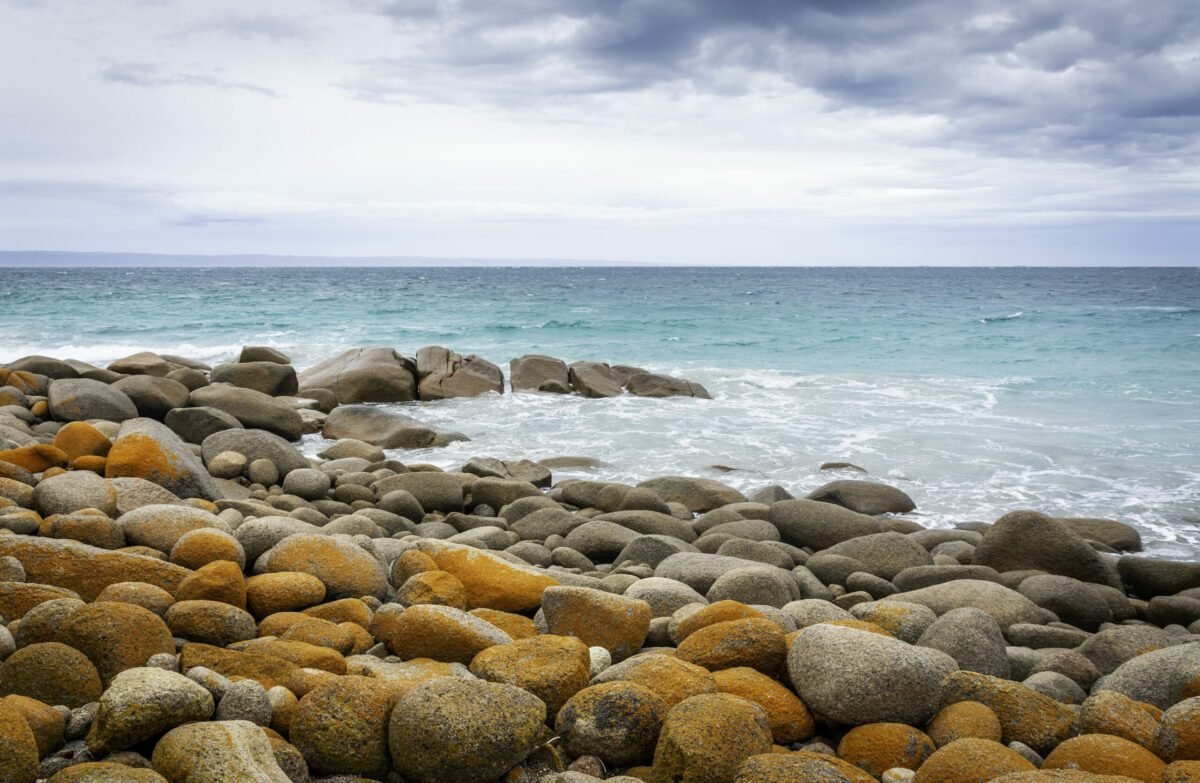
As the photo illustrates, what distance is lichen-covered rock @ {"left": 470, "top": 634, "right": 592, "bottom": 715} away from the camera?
3.37 m

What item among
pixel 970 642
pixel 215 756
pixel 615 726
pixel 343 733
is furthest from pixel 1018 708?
pixel 215 756

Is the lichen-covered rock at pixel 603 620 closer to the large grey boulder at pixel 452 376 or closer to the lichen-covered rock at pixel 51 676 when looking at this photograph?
the lichen-covered rock at pixel 51 676

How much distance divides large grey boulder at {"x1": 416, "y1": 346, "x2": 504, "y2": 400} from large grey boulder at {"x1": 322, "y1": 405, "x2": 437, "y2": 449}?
329cm

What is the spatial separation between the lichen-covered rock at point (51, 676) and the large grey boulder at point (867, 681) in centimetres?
268

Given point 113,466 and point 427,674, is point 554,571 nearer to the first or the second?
point 427,674

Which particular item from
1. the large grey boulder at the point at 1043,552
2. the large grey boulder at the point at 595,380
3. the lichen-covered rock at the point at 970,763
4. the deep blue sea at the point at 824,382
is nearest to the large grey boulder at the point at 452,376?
the deep blue sea at the point at 824,382

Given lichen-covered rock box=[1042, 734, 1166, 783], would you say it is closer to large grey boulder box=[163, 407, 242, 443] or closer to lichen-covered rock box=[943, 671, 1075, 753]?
lichen-covered rock box=[943, 671, 1075, 753]

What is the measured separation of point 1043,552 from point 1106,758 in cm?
448

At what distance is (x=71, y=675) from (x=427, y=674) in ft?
4.09

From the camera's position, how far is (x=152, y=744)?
9.07 ft

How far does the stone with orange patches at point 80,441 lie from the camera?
23.5 feet

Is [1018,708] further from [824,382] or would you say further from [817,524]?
[824,382]

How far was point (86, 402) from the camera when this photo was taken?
35.4ft

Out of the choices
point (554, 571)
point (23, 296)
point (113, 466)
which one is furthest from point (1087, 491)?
point (23, 296)
